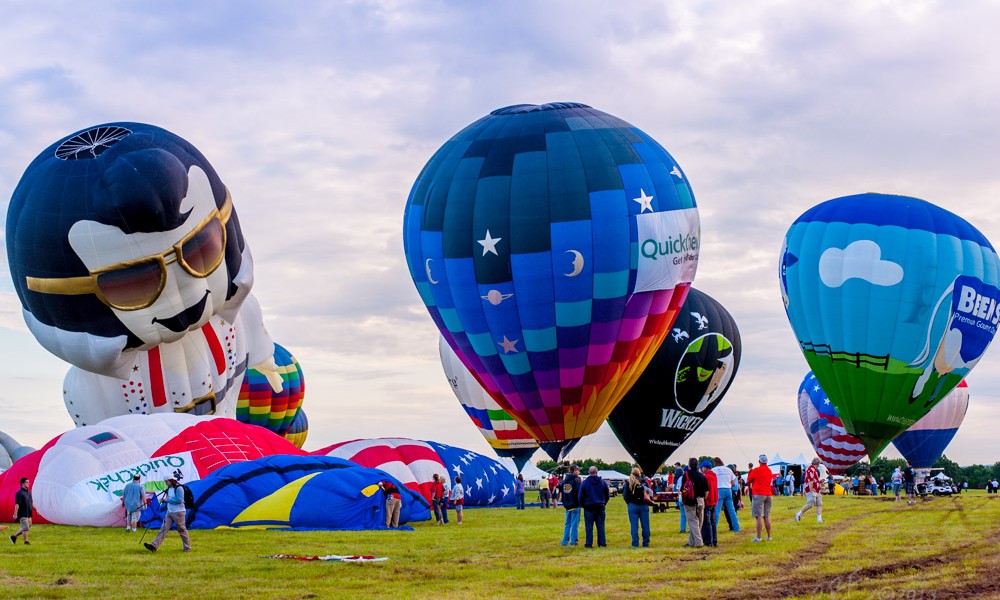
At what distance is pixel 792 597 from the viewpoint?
35.1 ft

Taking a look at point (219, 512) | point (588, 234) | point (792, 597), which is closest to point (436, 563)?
point (792, 597)

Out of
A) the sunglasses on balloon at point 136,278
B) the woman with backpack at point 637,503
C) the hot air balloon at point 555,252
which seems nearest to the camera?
the woman with backpack at point 637,503

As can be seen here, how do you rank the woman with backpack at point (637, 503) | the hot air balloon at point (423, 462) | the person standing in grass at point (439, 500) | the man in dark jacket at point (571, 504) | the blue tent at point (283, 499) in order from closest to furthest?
the woman with backpack at point (637, 503) < the man in dark jacket at point (571, 504) < the blue tent at point (283, 499) < the person standing in grass at point (439, 500) < the hot air balloon at point (423, 462)

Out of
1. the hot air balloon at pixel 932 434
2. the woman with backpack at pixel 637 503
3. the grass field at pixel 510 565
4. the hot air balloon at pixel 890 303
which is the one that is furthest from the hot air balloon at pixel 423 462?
the hot air balloon at pixel 932 434

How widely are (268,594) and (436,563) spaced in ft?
10.5

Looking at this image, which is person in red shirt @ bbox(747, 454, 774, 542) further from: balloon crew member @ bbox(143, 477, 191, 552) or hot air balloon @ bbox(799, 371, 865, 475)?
hot air balloon @ bbox(799, 371, 865, 475)

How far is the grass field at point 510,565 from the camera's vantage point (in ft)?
38.2

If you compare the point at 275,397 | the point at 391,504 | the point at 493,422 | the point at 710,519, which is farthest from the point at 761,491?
the point at 275,397

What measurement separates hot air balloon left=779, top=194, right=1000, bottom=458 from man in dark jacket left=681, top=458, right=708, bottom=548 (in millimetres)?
16232

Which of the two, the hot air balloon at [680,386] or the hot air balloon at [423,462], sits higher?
the hot air balloon at [680,386]

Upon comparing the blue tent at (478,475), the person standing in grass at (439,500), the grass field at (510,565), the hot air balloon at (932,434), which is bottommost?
the grass field at (510,565)

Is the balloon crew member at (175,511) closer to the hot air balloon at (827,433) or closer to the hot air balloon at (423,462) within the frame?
the hot air balloon at (423,462)

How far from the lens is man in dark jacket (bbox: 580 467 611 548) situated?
16.3 m

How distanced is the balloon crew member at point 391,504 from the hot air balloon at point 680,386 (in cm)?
1706
